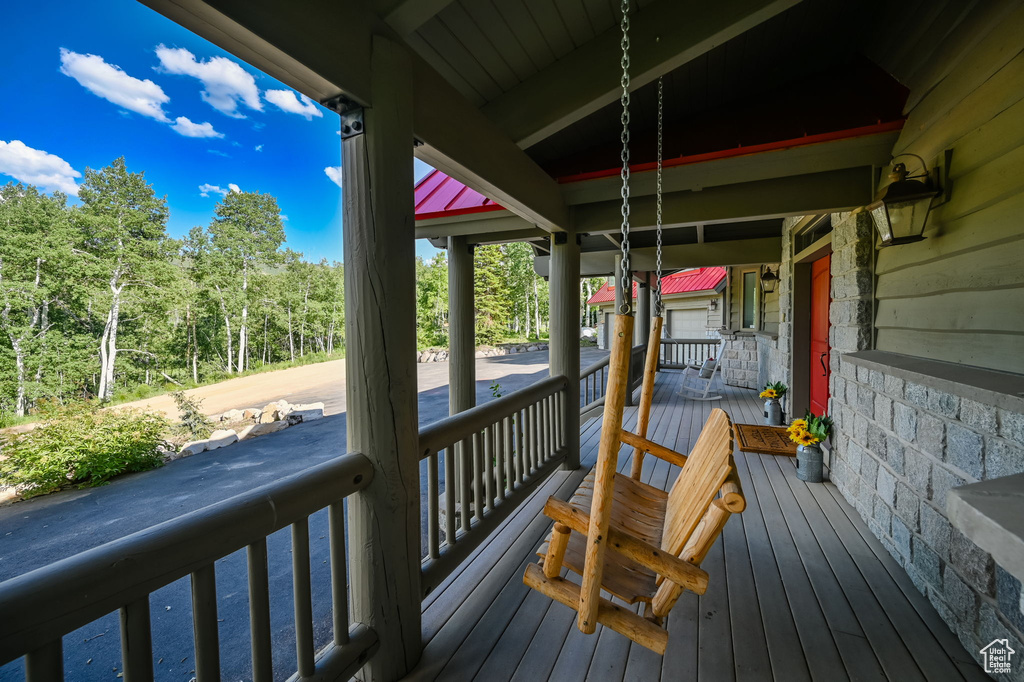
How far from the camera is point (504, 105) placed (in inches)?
87.5

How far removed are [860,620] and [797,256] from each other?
11.8ft

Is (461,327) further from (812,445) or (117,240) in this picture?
(117,240)

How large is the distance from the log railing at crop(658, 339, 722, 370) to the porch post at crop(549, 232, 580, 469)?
274 inches

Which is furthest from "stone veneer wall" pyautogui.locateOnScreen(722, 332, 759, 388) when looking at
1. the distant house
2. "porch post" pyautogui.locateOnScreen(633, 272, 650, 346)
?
the distant house

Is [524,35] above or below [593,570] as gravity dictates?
above

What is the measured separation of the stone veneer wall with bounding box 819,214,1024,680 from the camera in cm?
133

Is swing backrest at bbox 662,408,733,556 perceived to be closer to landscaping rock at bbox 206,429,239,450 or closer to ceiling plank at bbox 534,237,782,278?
ceiling plank at bbox 534,237,782,278

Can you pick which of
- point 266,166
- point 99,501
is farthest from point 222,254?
point 99,501

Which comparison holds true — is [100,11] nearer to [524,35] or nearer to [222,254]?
[222,254]

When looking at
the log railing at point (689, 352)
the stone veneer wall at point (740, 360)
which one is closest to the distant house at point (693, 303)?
the log railing at point (689, 352)

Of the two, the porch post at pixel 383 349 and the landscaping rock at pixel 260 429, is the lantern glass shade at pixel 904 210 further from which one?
the landscaping rock at pixel 260 429

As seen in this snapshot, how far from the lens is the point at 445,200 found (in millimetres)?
3164

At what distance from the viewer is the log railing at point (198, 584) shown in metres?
0.66

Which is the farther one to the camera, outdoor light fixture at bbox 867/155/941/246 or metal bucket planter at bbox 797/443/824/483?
metal bucket planter at bbox 797/443/824/483
